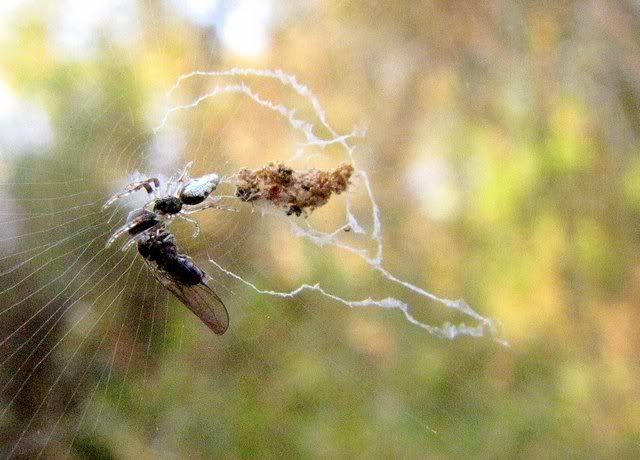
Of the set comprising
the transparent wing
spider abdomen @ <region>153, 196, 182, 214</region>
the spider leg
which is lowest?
the transparent wing

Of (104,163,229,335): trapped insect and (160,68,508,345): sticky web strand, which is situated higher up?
(160,68,508,345): sticky web strand

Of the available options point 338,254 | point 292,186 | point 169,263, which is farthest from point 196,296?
point 338,254

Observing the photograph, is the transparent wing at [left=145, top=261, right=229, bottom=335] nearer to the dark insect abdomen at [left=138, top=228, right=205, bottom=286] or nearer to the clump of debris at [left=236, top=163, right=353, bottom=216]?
the dark insect abdomen at [left=138, top=228, right=205, bottom=286]

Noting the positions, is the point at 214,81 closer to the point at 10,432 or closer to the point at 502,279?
the point at 10,432

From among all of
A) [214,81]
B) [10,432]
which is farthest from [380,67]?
[10,432]

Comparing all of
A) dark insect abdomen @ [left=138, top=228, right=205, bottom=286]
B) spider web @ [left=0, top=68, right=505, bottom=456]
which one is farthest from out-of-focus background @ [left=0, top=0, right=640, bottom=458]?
dark insect abdomen @ [left=138, top=228, right=205, bottom=286]

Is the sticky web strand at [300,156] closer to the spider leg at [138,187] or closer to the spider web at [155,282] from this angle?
the spider web at [155,282]
